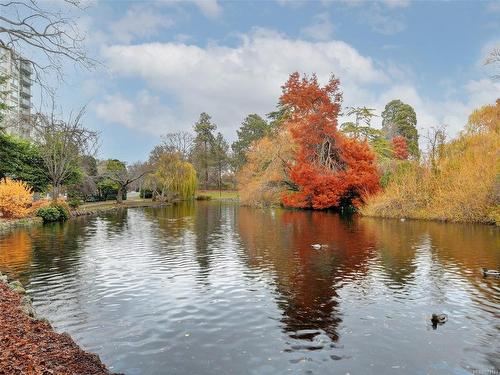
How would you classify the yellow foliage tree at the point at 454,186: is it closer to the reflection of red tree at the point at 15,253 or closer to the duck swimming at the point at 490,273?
the duck swimming at the point at 490,273

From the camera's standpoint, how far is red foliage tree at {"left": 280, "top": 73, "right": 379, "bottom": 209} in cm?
3984

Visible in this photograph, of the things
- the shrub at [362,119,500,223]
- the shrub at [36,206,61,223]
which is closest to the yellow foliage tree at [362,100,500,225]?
the shrub at [362,119,500,223]

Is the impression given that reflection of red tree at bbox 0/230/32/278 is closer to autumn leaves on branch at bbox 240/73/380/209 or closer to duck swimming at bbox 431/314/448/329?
duck swimming at bbox 431/314/448/329

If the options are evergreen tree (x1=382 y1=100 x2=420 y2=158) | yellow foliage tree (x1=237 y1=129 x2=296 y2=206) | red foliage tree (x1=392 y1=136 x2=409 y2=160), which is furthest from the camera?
evergreen tree (x1=382 y1=100 x2=420 y2=158)

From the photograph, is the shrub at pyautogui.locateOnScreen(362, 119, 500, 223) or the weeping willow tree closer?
the shrub at pyautogui.locateOnScreen(362, 119, 500, 223)

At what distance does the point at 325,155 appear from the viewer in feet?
138

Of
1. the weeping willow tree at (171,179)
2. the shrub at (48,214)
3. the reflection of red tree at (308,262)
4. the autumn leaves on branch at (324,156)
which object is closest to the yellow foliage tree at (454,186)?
the autumn leaves on branch at (324,156)

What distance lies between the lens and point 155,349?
8141 millimetres

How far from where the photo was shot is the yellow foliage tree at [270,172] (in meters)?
47.1

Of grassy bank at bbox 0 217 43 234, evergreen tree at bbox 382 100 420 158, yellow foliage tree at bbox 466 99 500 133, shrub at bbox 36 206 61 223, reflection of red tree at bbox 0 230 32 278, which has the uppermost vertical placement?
evergreen tree at bbox 382 100 420 158

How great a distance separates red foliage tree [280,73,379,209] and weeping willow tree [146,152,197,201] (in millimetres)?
26061

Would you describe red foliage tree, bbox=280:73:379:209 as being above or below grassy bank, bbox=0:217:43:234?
above

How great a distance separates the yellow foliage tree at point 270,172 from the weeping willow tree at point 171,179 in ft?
51.0

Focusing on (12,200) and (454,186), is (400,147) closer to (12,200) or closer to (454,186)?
(454,186)
